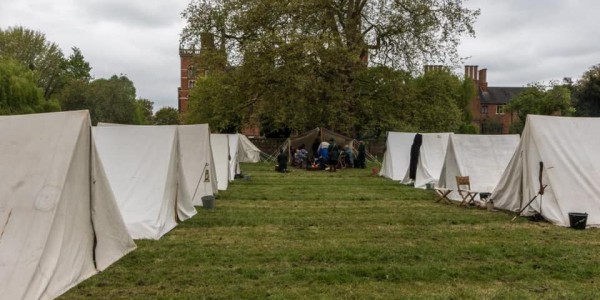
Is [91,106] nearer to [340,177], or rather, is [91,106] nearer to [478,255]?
[340,177]

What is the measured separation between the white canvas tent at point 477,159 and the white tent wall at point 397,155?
15.8 feet

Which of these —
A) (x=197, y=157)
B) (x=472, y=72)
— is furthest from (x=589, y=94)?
(x=197, y=157)

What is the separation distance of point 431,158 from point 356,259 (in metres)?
10.8

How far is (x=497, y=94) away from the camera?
70.4 m

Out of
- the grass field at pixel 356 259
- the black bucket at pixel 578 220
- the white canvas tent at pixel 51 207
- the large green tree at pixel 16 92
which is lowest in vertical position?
the grass field at pixel 356 259

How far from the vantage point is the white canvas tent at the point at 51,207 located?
461 cm

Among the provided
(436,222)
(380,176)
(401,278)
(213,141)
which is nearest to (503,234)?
(436,222)

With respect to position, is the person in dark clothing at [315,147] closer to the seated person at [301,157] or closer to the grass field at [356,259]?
the seated person at [301,157]

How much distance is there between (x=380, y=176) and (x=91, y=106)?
3918cm

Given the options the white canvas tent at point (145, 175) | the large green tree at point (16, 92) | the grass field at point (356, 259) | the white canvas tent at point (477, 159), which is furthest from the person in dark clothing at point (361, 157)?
the large green tree at point (16, 92)

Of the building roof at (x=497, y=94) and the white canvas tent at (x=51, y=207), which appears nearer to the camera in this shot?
the white canvas tent at (x=51, y=207)

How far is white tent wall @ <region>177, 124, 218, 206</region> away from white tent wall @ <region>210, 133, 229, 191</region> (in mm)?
2574

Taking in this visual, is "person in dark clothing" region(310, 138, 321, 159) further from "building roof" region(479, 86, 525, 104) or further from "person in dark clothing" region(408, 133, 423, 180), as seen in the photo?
"building roof" region(479, 86, 525, 104)

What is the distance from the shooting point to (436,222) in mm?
8914
